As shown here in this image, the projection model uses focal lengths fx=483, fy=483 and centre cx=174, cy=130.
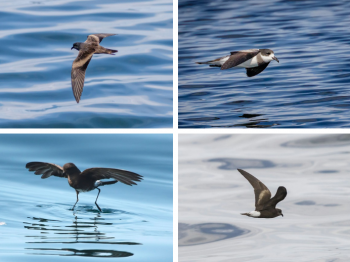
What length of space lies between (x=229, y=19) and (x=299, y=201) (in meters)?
9.59

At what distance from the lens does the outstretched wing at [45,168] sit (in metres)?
7.37

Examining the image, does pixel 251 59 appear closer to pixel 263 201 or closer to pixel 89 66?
pixel 263 201

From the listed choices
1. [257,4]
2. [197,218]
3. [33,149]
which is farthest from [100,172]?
[257,4]

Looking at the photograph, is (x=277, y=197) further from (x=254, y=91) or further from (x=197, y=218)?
(x=254, y=91)

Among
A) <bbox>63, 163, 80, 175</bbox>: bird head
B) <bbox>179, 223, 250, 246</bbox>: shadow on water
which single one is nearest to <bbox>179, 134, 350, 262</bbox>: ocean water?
<bbox>179, 223, 250, 246</bbox>: shadow on water

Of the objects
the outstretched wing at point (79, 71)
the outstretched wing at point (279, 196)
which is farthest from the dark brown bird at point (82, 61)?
the outstretched wing at point (279, 196)

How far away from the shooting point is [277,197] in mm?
7645

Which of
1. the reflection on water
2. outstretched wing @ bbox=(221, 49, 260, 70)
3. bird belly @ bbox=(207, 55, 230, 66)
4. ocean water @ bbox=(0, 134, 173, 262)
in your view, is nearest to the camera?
the reflection on water

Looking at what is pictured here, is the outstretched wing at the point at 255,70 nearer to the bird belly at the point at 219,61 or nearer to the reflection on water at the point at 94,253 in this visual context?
the bird belly at the point at 219,61

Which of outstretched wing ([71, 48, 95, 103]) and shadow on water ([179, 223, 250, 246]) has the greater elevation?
outstretched wing ([71, 48, 95, 103])

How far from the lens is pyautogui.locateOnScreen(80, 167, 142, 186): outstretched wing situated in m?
6.73

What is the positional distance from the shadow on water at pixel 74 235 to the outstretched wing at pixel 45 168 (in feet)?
2.45

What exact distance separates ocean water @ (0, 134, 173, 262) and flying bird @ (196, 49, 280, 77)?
2121 millimetres

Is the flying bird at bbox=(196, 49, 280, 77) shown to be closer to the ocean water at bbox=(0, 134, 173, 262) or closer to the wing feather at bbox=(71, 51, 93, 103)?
the ocean water at bbox=(0, 134, 173, 262)
